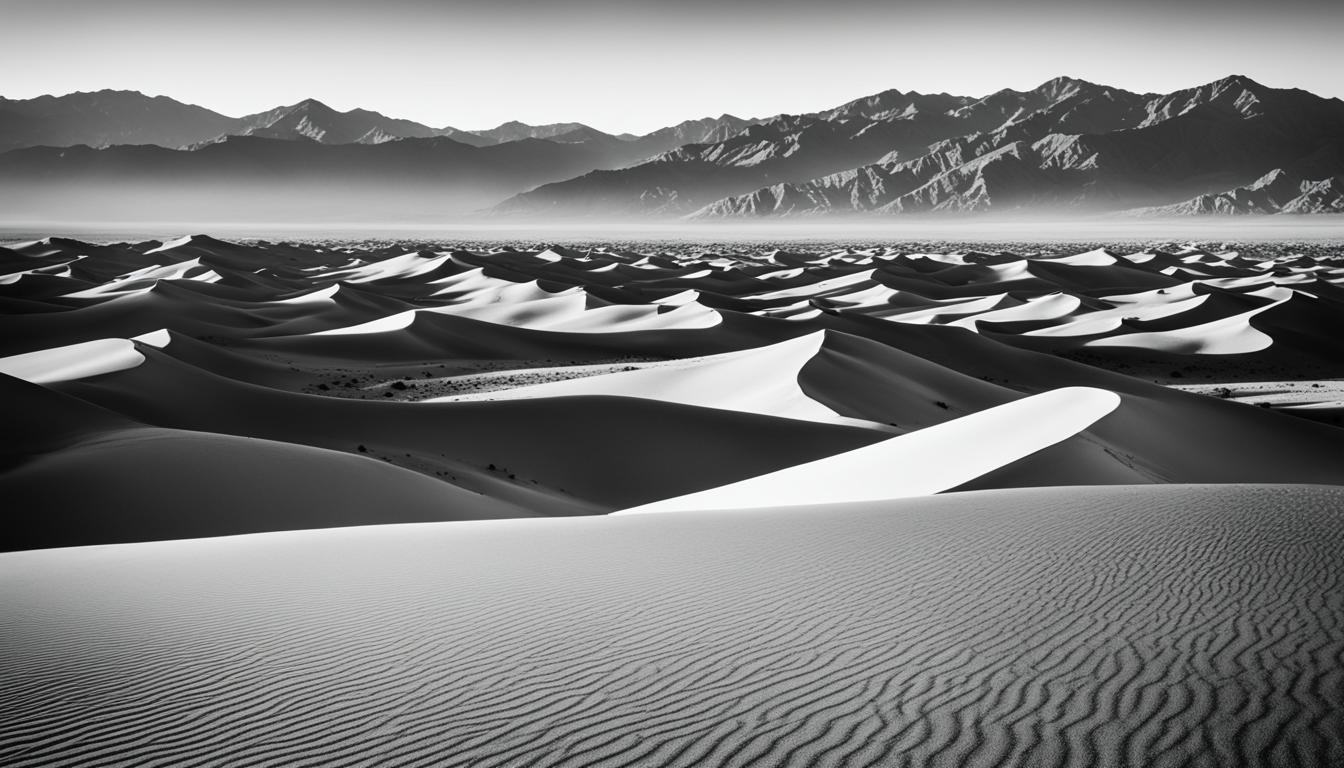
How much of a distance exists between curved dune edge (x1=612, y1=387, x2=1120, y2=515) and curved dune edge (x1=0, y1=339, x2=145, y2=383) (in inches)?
488

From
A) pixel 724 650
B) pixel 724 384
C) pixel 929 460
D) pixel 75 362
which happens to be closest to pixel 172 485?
pixel 929 460

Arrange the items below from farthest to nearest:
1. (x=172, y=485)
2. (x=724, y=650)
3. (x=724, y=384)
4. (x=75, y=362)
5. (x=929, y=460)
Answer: (x=724, y=384), (x=75, y=362), (x=929, y=460), (x=172, y=485), (x=724, y=650)

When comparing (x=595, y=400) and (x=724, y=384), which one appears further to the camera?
(x=724, y=384)

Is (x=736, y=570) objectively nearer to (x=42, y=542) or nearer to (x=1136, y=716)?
(x=1136, y=716)

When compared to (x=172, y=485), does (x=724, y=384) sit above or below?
below

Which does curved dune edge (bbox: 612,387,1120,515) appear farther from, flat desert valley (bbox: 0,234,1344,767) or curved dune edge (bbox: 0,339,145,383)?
curved dune edge (bbox: 0,339,145,383)

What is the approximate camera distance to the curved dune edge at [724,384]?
74.8ft

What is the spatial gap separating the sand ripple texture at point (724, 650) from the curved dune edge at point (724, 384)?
15.2 m

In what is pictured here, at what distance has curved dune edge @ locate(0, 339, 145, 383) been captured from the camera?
20.5 metres

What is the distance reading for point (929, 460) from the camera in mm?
13070

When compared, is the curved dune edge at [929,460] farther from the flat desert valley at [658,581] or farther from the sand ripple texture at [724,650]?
the sand ripple texture at [724,650]

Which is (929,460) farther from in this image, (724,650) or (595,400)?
(724,650)

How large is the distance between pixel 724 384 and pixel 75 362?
14.6 m

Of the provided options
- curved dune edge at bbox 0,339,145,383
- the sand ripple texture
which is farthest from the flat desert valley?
curved dune edge at bbox 0,339,145,383
